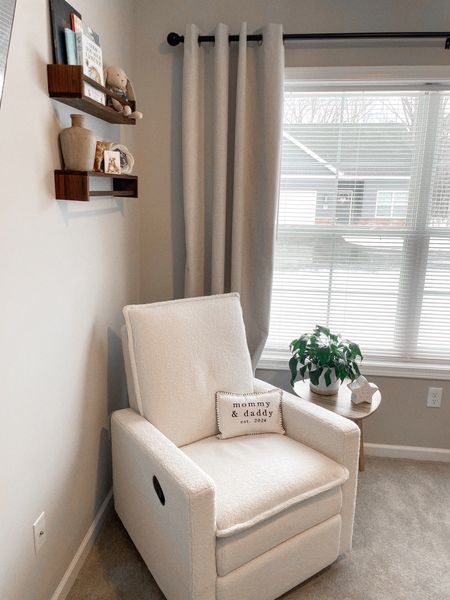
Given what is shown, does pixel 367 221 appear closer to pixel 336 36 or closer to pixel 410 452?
pixel 336 36

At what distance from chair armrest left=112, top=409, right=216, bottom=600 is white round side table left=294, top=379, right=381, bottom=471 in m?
0.84

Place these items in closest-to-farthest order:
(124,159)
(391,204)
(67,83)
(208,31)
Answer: (67,83), (124,159), (208,31), (391,204)

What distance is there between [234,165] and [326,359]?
1.05m

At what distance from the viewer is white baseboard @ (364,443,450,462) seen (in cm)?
254

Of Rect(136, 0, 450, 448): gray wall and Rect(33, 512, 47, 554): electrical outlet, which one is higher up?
Rect(136, 0, 450, 448): gray wall

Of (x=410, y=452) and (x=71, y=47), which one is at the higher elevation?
(x=71, y=47)

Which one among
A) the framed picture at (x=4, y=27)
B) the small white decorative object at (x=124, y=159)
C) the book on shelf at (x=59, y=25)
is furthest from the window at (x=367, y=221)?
the framed picture at (x=4, y=27)

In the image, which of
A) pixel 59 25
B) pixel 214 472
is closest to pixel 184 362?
pixel 214 472

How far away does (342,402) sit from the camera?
2109mm

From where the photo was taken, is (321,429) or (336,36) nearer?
(321,429)

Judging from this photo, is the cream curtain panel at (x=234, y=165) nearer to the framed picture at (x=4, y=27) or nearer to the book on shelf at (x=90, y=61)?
the book on shelf at (x=90, y=61)

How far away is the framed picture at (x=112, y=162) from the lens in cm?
162

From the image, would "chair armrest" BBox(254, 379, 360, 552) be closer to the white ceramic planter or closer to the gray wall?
the white ceramic planter

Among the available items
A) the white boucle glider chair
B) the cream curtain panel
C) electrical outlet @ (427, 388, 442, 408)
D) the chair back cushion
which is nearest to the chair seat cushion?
the white boucle glider chair
